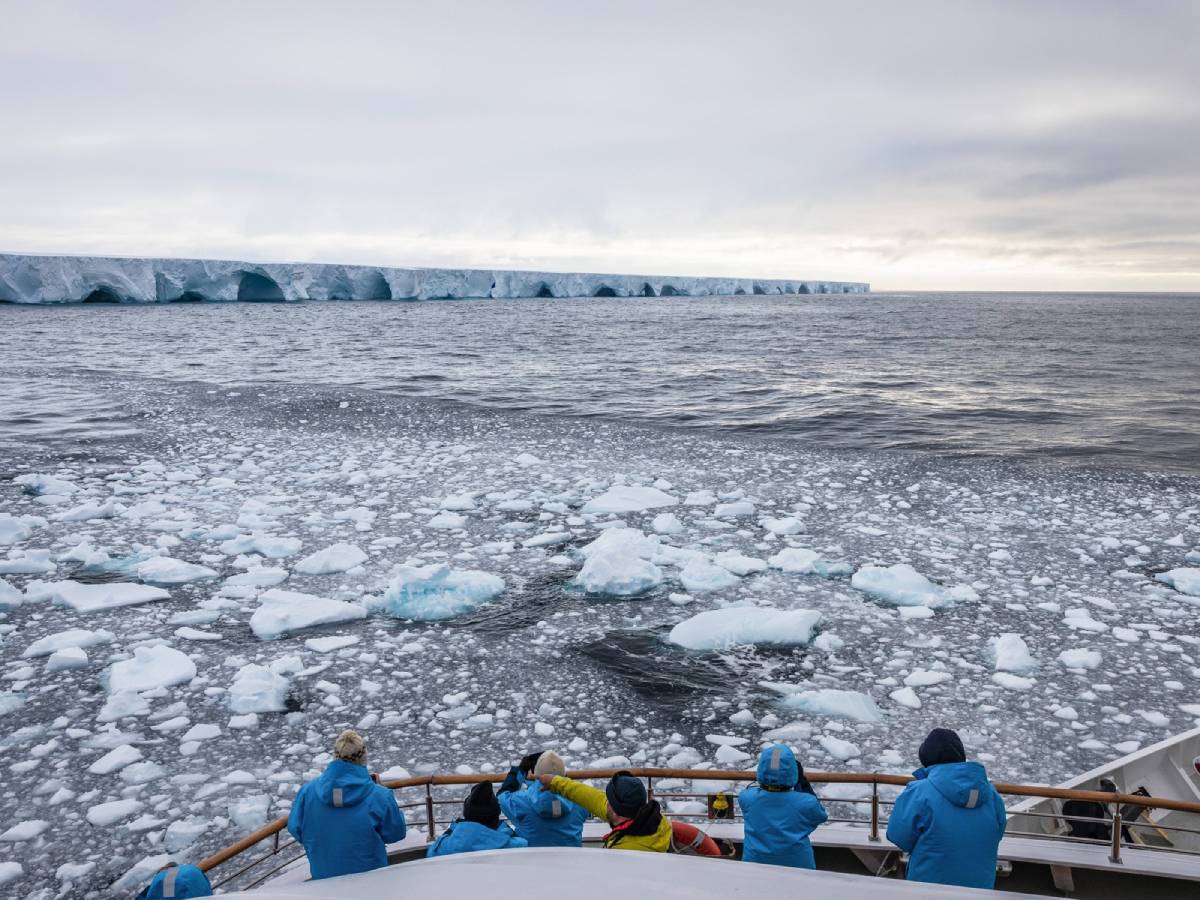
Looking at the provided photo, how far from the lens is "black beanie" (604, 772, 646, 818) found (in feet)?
9.36

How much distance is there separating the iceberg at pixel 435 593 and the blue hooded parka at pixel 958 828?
470cm

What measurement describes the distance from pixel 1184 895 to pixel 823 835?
4.70ft

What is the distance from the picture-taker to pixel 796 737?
509 centimetres

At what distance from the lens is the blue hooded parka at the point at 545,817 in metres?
3.12

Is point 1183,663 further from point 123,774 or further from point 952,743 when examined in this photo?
point 123,774

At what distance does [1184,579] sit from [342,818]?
7790 mm

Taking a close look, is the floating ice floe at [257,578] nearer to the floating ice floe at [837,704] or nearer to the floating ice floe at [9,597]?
the floating ice floe at [9,597]

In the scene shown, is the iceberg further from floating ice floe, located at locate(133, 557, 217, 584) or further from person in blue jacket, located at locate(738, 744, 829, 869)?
person in blue jacket, located at locate(738, 744, 829, 869)

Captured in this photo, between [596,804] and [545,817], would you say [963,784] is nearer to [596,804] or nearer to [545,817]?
[596,804]

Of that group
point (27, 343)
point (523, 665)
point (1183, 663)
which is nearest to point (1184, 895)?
point (1183, 663)

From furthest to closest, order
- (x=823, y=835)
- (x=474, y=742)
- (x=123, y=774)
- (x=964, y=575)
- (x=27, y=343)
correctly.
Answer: (x=27, y=343) → (x=964, y=575) → (x=474, y=742) → (x=123, y=774) → (x=823, y=835)

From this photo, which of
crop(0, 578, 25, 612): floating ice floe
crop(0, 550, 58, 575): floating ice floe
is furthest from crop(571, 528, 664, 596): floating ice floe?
crop(0, 550, 58, 575): floating ice floe

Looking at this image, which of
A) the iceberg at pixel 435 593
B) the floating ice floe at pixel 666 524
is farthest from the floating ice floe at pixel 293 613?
the floating ice floe at pixel 666 524

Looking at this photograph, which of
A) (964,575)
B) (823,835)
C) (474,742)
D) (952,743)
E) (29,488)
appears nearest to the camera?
(952,743)
